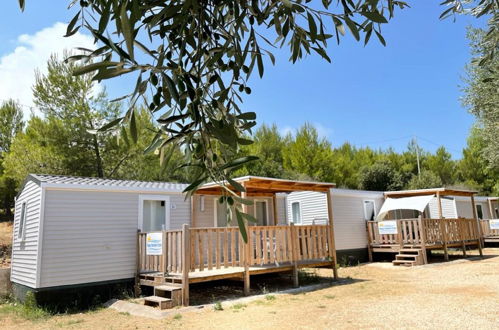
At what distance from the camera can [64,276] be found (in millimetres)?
7887

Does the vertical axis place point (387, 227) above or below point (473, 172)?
below

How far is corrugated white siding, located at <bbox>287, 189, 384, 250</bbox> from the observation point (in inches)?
537

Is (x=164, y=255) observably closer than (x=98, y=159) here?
Yes

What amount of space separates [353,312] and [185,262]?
3165mm

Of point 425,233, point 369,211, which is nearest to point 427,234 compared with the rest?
point 425,233

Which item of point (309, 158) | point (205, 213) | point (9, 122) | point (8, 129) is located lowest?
point (205, 213)

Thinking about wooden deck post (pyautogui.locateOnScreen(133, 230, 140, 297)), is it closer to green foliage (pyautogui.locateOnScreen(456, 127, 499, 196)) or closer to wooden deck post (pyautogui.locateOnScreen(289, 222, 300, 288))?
wooden deck post (pyautogui.locateOnScreen(289, 222, 300, 288))

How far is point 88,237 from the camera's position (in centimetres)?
833

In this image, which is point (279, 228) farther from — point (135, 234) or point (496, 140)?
point (496, 140)

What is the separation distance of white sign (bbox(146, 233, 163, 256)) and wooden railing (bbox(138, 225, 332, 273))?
0.12 metres

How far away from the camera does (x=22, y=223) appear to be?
9.19 meters

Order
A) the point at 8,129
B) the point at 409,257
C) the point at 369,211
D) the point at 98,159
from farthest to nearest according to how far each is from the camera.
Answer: the point at 8,129, the point at 98,159, the point at 369,211, the point at 409,257

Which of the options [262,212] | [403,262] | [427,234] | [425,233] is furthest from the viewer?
[427,234]

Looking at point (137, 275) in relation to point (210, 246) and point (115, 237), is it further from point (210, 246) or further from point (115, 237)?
point (210, 246)
